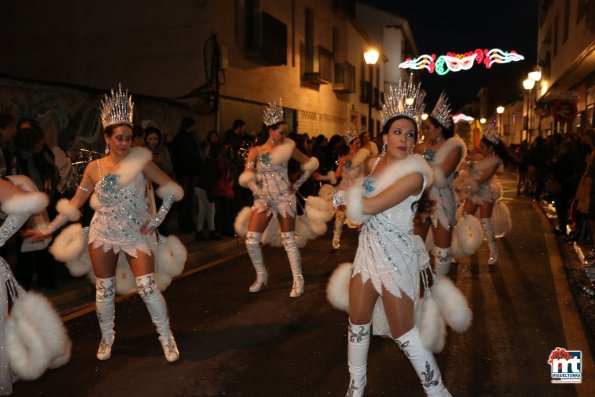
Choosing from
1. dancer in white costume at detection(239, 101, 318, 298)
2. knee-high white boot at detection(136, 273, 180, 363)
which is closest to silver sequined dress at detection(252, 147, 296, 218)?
dancer in white costume at detection(239, 101, 318, 298)

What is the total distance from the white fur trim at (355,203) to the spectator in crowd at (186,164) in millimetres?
7157

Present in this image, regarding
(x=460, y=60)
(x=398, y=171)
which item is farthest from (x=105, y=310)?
(x=460, y=60)

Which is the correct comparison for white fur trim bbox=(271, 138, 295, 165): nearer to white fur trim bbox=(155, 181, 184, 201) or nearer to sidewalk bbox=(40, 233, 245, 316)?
white fur trim bbox=(155, 181, 184, 201)

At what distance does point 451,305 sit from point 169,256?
8.35 ft

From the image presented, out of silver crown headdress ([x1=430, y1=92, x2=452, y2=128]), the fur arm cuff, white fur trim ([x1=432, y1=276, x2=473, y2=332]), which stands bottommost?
white fur trim ([x1=432, y1=276, x2=473, y2=332])

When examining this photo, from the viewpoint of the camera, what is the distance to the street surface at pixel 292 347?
4098 mm

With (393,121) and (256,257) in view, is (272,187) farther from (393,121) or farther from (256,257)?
(393,121)

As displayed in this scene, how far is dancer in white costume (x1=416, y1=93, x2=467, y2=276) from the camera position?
553 centimetres

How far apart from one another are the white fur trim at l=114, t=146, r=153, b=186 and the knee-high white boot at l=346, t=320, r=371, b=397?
2.17 m

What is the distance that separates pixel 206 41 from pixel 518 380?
40.3 feet

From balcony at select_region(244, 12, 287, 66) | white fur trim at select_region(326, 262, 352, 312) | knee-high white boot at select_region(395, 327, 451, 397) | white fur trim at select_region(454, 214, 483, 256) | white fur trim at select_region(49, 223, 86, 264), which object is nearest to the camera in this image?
knee-high white boot at select_region(395, 327, 451, 397)

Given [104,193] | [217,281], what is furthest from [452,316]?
[217,281]

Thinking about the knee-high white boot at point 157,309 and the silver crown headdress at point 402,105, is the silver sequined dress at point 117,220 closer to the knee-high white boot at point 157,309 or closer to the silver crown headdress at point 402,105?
the knee-high white boot at point 157,309

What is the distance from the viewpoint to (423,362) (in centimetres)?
324
